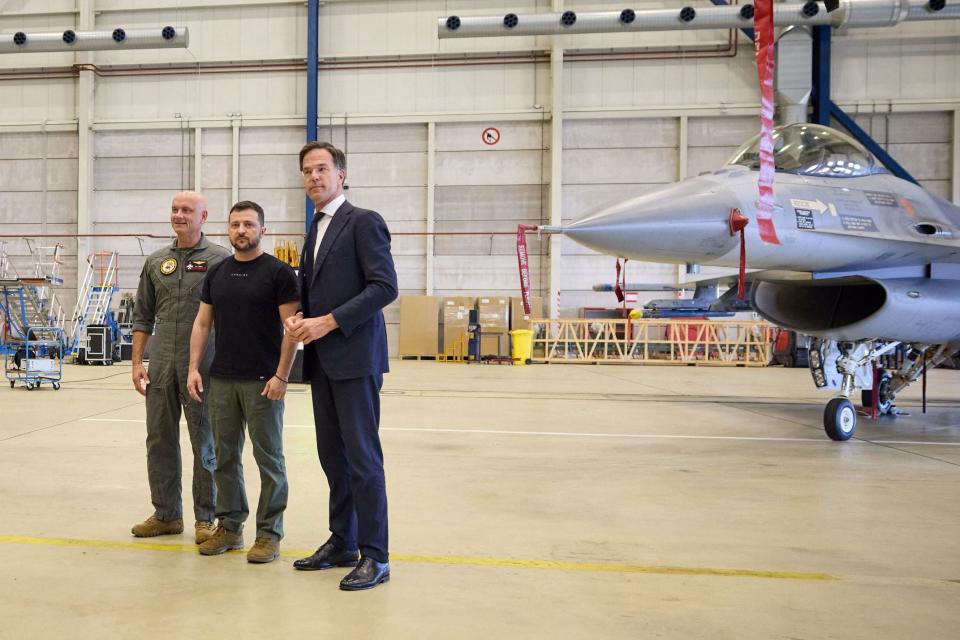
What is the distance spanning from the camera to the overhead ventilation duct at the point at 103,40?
17.3 metres

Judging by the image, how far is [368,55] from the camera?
2028 cm

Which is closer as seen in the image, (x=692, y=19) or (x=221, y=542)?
(x=221, y=542)

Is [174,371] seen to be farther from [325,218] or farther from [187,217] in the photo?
[325,218]

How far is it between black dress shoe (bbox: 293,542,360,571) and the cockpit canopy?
5440 millimetres

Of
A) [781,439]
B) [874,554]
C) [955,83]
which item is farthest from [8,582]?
[955,83]

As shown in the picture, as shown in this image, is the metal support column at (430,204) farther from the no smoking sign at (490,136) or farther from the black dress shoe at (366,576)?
the black dress shoe at (366,576)

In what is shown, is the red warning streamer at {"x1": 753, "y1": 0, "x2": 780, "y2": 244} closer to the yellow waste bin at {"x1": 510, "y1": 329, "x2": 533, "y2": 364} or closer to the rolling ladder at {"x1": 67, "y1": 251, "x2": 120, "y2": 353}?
the yellow waste bin at {"x1": 510, "y1": 329, "x2": 533, "y2": 364}

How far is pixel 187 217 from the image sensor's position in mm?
3531

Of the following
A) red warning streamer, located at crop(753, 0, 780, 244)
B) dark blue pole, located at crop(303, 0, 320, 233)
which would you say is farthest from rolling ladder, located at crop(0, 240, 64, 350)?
red warning streamer, located at crop(753, 0, 780, 244)

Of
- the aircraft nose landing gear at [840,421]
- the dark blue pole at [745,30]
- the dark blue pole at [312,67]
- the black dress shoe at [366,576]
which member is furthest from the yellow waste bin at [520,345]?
the black dress shoe at [366,576]

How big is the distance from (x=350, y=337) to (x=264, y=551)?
1.08 metres

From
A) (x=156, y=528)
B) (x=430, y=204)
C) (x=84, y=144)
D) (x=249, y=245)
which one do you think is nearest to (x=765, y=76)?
(x=249, y=245)

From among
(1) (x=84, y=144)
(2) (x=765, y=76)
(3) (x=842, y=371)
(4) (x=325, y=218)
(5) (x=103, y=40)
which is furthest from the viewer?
(1) (x=84, y=144)

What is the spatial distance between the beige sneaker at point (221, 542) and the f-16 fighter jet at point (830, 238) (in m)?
3.83
